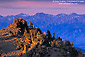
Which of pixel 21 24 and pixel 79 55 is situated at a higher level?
pixel 21 24

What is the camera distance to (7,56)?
15.6 metres

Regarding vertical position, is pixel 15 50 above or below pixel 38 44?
below

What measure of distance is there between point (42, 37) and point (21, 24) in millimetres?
10239

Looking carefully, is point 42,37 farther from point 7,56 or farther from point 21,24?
point 21,24

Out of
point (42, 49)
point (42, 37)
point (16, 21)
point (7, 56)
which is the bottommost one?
point (7, 56)

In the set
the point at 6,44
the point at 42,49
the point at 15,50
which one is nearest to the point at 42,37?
the point at 42,49

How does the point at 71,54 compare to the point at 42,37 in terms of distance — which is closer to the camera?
the point at 71,54

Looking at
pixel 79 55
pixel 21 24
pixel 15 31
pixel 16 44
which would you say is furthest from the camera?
pixel 21 24

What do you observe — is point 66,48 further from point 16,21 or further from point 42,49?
point 16,21

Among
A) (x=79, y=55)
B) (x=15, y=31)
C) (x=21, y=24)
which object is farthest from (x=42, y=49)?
(x=21, y=24)

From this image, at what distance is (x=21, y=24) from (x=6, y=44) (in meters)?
6.64

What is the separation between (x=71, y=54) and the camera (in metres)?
13.9

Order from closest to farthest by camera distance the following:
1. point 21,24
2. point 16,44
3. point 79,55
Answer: point 79,55, point 16,44, point 21,24

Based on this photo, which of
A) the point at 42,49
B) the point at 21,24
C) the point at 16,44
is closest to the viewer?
the point at 42,49
